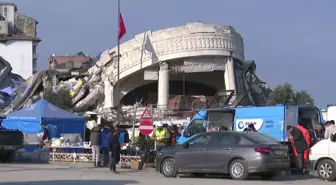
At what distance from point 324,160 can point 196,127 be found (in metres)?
7.33

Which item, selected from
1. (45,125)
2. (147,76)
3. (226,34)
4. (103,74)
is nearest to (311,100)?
(226,34)

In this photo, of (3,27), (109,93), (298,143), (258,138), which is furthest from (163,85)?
(3,27)

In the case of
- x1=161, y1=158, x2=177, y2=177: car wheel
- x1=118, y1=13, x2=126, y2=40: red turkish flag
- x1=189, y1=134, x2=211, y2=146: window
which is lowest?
x1=161, y1=158, x2=177, y2=177: car wheel

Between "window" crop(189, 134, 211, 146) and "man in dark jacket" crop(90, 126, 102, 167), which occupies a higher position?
"window" crop(189, 134, 211, 146)

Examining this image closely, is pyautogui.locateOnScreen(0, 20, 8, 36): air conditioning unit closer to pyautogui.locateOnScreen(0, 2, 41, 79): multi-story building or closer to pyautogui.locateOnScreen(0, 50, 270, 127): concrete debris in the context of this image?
pyautogui.locateOnScreen(0, 2, 41, 79): multi-story building

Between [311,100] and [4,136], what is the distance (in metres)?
41.9

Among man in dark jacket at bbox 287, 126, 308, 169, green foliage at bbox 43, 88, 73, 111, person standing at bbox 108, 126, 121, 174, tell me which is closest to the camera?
man in dark jacket at bbox 287, 126, 308, 169

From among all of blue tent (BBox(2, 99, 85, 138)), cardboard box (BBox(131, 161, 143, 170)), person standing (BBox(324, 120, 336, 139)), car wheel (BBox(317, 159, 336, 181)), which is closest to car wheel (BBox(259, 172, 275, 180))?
car wheel (BBox(317, 159, 336, 181))

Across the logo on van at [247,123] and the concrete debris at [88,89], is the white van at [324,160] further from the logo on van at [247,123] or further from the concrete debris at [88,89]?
the concrete debris at [88,89]

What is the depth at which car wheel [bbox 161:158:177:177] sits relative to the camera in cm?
1931

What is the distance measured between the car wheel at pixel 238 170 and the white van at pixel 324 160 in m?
2.22

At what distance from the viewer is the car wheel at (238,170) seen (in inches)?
691

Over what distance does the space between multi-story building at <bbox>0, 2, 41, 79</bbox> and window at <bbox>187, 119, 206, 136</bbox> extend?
81.9 meters

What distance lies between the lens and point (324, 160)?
17.8 meters
